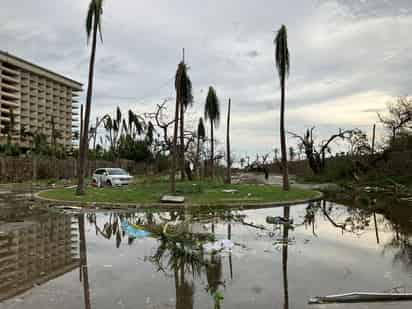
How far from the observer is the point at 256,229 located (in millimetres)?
10328

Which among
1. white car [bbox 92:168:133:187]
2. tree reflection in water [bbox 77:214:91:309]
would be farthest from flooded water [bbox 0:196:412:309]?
white car [bbox 92:168:133:187]

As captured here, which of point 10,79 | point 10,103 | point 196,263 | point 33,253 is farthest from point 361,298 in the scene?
point 10,79

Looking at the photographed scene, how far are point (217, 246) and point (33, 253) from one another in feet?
12.6

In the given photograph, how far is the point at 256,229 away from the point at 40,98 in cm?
9933

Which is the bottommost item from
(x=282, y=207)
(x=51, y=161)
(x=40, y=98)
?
(x=282, y=207)

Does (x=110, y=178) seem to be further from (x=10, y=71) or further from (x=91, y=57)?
(x=10, y=71)

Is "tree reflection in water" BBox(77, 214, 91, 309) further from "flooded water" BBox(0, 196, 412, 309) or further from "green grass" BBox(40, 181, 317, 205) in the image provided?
"green grass" BBox(40, 181, 317, 205)

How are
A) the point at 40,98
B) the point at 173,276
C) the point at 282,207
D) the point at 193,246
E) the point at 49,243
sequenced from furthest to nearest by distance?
the point at 40,98
the point at 282,207
the point at 49,243
the point at 193,246
the point at 173,276

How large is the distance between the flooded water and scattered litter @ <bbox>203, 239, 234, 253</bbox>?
0.17 ft

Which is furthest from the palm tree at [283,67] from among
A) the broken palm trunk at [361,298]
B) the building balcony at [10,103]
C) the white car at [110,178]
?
the building balcony at [10,103]

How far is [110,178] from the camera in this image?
25266 millimetres

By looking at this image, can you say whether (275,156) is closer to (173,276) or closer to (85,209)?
(85,209)

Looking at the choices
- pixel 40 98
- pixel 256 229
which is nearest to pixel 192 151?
pixel 256 229

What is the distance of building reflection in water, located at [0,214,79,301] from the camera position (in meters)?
5.70
